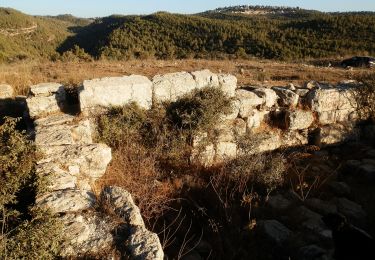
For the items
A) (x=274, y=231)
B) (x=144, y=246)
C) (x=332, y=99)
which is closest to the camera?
(x=144, y=246)

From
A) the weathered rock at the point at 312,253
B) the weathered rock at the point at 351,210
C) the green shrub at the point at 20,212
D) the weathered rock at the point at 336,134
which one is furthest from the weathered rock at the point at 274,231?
the weathered rock at the point at 336,134

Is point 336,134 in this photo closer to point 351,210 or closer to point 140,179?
point 351,210

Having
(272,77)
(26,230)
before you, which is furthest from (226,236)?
(272,77)

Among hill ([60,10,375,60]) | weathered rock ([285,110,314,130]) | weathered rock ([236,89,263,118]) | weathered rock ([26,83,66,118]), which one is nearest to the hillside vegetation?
hill ([60,10,375,60])

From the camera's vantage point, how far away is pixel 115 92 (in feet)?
19.9

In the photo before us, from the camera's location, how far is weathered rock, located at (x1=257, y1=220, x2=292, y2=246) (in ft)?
14.9

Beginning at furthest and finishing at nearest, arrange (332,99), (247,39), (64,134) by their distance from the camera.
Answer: (247,39)
(332,99)
(64,134)

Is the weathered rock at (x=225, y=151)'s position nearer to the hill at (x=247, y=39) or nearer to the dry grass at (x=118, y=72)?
the dry grass at (x=118, y=72)

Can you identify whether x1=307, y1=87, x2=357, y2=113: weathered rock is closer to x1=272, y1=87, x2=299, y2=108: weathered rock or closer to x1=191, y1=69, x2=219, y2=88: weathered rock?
x1=272, y1=87, x2=299, y2=108: weathered rock

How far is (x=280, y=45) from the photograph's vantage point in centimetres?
2809

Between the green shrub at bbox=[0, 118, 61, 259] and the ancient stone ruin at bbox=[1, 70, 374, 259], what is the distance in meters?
0.17

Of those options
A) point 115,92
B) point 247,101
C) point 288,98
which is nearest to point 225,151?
point 247,101

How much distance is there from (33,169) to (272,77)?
908 centimetres

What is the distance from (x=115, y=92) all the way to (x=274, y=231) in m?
3.24
